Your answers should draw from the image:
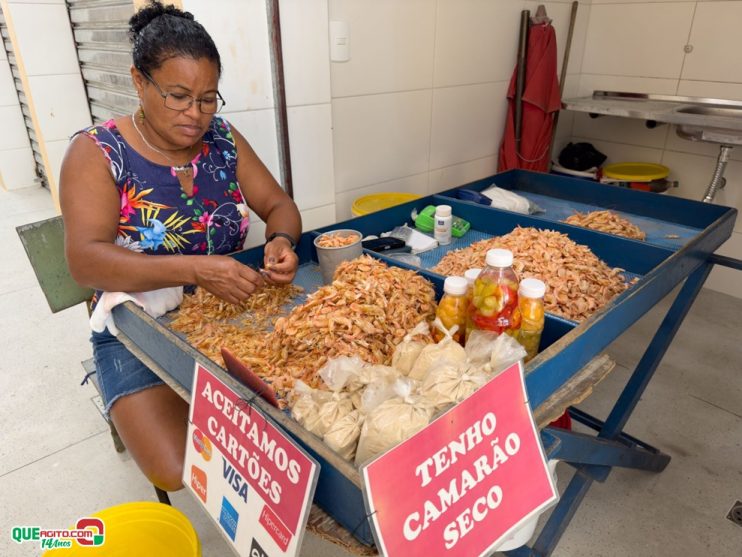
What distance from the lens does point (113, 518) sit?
1394mm

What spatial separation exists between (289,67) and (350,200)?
0.78 meters

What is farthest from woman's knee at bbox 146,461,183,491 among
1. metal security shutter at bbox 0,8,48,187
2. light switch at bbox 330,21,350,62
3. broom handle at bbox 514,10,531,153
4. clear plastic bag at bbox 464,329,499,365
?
metal security shutter at bbox 0,8,48,187

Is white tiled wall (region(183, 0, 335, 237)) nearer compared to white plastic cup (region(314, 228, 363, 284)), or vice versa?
white plastic cup (region(314, 228, 363, 284))

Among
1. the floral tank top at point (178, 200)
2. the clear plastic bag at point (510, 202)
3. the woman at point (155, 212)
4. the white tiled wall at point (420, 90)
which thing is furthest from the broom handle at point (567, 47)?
the woman at point (155, 212)

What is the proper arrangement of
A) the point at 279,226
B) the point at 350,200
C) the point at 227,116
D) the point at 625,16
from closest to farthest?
1. the point at 279,226
2. the point at 227,116
3. the point at 350,200
4. the point at 625,16

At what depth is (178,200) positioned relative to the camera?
1.58 m

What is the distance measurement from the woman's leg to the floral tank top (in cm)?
47

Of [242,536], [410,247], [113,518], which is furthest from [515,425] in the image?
[113,518]

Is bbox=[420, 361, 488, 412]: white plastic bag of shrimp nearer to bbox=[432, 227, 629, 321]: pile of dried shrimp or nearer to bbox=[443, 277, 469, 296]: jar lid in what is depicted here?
bbox=[443, 277, 469, 296]: jar lid

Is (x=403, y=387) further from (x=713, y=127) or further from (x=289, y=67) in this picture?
(x=713, y=127)

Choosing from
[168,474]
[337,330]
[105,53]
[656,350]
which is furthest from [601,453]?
[105,53]

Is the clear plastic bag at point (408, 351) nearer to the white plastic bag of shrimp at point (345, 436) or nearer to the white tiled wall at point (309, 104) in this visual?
the white plastic bag of shrimp at point (345, 436)

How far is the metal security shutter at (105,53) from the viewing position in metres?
2.54

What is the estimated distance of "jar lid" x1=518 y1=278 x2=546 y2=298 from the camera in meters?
1.08
